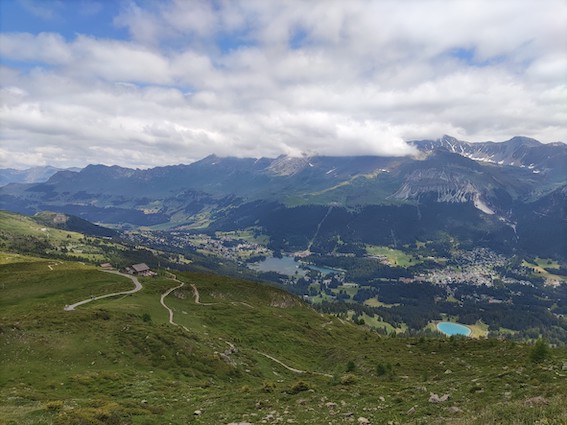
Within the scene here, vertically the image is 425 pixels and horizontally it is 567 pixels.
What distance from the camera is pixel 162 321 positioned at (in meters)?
76.2

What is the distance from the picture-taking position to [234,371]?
5350 centimetres

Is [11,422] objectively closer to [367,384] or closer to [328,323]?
[367,384]

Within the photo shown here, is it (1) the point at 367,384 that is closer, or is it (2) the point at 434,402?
(2) the point at 434,402

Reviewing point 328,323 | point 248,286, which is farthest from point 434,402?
Result: point 248,286

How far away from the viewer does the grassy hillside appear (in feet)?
90.2

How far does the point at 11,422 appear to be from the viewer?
79.7ft

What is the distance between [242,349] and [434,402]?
4314 cm

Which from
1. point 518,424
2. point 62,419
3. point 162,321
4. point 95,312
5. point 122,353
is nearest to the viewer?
point 518,424

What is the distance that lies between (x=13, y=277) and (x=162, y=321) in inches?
2858

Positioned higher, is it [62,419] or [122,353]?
[62,419]

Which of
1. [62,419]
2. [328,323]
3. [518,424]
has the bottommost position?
[328,323]

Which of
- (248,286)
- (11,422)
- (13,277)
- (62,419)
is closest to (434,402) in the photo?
(62,419)

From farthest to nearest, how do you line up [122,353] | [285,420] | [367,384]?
[122,353]
[367,384]
[285,420]

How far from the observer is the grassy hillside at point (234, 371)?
27.5 m
